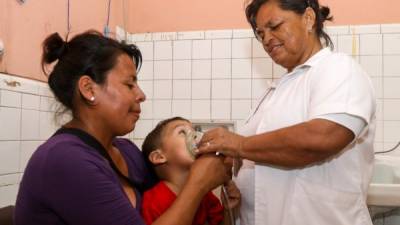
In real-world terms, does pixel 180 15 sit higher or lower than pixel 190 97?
higher

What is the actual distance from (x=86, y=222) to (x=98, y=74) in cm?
39

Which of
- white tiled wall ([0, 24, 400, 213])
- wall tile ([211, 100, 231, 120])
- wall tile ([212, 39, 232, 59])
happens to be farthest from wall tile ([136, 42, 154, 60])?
wall tile ([211, 100, 231, 120])

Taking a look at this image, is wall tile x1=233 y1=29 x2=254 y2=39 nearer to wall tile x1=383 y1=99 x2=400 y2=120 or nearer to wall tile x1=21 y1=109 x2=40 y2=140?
wall tile x1=383 y1=99 x2=400 y2=120

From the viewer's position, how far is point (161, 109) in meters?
2.59

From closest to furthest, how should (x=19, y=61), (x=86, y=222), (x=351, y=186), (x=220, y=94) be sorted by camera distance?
(x=86, y=222), (x=351, y=186), (x=19, y=61), (x=220, y=94)

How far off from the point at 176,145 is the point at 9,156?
28.5 inches

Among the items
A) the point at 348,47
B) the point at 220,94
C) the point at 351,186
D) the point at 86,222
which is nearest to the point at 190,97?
the point at 220,94

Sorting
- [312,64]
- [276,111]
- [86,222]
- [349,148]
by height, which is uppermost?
[312,64]

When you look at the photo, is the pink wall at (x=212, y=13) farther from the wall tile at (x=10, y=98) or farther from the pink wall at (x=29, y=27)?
the wall tile at (x=10, y=98)

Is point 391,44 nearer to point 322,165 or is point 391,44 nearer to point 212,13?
point 212,13

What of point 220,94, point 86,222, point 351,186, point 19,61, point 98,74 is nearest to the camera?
point 86,222

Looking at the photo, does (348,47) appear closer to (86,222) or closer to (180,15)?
(180,15)

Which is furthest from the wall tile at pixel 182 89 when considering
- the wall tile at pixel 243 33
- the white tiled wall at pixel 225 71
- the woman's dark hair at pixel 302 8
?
the woman's dark hair at pixel 302 8

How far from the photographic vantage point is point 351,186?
1.23 meters
